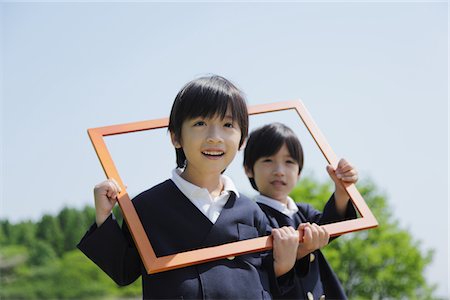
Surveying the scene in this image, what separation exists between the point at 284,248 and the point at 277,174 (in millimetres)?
565

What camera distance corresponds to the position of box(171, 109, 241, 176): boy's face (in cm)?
175

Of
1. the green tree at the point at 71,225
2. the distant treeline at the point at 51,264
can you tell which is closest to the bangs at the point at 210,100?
the distant treeline at the point at 51,264

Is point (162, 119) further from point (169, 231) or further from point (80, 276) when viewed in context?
point (80, 276)

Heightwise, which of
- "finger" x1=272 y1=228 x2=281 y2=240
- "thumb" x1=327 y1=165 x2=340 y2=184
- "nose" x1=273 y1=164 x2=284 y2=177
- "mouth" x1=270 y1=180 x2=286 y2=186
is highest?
"nose" x1=273 y1=164 x2=284 y2=177

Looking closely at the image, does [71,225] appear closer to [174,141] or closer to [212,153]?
[174,141]

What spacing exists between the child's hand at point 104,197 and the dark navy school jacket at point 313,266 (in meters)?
0.69

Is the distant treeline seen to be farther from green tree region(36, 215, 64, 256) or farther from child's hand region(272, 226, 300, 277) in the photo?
child's hand region(272, 226, 300, 277)

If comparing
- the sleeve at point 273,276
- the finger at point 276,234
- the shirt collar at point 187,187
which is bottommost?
the sleeve at point 273,276

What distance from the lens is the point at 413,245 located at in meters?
9.96

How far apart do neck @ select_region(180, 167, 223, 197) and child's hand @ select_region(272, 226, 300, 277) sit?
0.25m

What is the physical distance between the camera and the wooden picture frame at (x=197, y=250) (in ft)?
5.34

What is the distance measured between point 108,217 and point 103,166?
0.18m

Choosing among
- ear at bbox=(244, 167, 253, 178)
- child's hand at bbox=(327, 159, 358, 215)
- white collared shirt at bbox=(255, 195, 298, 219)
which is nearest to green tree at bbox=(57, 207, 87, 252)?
ear at bbox=(244, 167, 253, 178)

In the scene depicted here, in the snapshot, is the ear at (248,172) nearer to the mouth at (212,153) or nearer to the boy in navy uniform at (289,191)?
the boy in navy uniform at (289,191)
